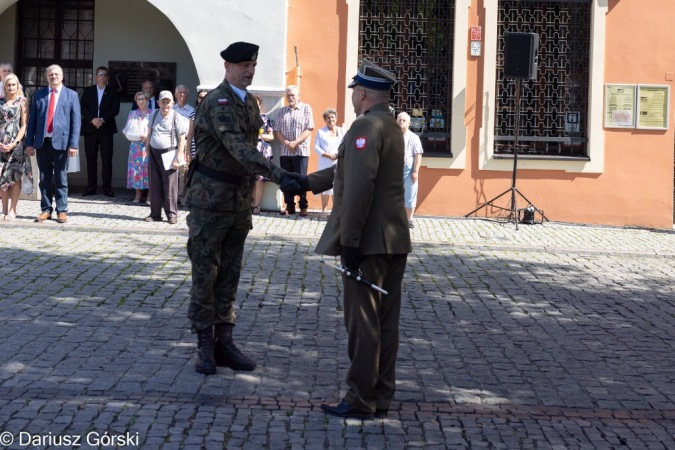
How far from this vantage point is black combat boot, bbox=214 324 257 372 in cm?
646

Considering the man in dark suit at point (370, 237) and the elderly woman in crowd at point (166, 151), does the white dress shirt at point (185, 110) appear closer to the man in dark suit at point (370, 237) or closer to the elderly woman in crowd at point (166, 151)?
the elderly woman in crowd at point (166, 151)

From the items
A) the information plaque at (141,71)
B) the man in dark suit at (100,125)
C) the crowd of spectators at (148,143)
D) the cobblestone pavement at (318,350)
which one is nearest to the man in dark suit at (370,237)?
the cobblestone pavement at (318,350)

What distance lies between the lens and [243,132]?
6277mm

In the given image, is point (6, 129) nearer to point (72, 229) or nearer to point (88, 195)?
point (72, 229)

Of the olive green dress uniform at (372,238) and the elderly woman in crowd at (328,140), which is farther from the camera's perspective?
the elderly woman in crowd at (328,140)

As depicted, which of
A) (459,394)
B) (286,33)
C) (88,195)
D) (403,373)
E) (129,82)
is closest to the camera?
(459,394)

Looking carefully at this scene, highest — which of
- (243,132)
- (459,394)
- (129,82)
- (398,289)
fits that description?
(129,82)

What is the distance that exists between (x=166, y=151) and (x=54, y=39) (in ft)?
20.1

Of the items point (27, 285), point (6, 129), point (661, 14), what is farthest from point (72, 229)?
point (661, 14)

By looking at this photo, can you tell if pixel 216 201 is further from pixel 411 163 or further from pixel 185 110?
pixel 185 110

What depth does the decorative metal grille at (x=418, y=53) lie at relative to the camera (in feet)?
53.5

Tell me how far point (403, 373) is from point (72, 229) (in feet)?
24.7

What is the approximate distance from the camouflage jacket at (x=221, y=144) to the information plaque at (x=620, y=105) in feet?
36.4

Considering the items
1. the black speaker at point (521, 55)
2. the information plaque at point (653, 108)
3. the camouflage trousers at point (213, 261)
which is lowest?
the camouflage trousers at point (213, 261)
